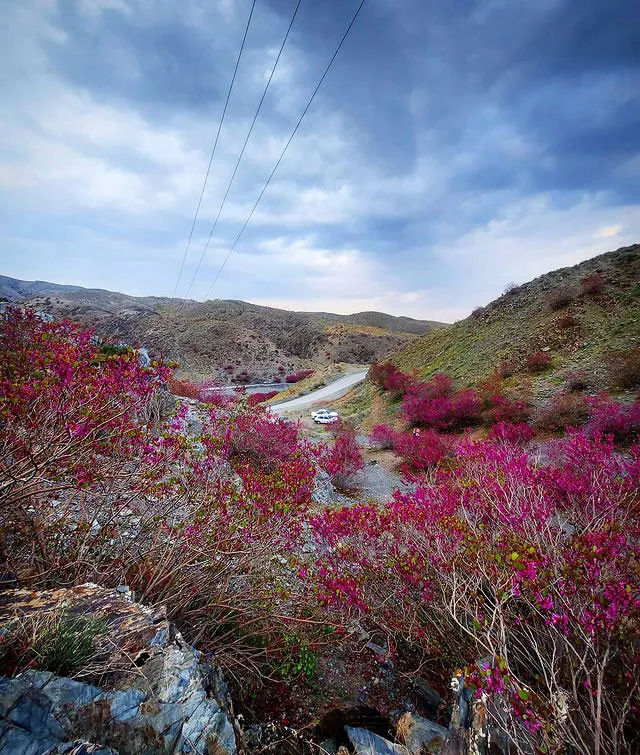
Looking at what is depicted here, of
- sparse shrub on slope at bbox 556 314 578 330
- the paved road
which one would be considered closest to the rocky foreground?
sparse shrub on slope at bbox 556 314 578 330

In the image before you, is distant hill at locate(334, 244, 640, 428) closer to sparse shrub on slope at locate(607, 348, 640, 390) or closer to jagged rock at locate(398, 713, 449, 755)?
sparse shrub on slope at locate(607, 348, 640, 390)

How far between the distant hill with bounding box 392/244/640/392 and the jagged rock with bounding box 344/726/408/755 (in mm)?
16814

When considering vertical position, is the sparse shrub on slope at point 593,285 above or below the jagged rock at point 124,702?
above

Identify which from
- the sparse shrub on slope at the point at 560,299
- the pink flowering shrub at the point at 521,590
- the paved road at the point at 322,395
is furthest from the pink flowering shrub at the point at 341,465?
the sparse shrub on slope at the point at 560,299

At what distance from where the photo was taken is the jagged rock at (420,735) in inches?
106

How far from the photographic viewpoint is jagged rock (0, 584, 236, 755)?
75.2 inches

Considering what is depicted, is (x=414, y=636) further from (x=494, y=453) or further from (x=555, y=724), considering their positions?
(x=494, y=453)

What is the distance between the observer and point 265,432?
11258mm

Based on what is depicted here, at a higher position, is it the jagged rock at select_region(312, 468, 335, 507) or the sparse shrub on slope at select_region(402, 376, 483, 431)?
the sparse shrub on slope at select_region(402, 376, 483, 431)

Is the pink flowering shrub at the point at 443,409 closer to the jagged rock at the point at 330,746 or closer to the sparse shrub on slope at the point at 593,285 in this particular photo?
the sparse shrub on slope at the point at 593,285

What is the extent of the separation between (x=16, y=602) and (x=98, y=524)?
2.35 meters

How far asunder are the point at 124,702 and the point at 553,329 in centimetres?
2460

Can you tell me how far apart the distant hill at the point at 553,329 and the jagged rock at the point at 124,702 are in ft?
59.0

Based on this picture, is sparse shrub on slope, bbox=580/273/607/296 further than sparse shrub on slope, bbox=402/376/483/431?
Yes
